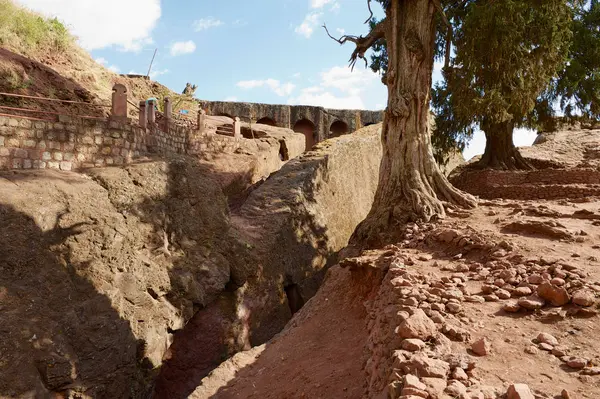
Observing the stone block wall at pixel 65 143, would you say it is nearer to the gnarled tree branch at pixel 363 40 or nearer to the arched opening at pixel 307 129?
the gnarled tree branch at pixel 363 40

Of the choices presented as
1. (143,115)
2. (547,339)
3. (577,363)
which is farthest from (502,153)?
(577,363)

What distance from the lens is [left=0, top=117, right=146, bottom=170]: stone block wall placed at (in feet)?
25.5

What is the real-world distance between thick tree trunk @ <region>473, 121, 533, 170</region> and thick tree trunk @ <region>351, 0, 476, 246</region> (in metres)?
5.36

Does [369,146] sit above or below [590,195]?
above

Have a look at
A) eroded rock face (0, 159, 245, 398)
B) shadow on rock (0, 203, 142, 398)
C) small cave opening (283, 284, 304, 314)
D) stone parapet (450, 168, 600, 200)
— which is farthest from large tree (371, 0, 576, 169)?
shadow on rock (0, 203, 142, 398)

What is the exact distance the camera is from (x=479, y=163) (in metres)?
14.2

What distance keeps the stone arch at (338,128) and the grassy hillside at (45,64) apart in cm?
1601

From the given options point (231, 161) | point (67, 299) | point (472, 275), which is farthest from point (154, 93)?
point (472, 275)

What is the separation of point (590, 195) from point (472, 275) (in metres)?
6.69

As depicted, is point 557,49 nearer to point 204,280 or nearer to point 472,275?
point 472,275

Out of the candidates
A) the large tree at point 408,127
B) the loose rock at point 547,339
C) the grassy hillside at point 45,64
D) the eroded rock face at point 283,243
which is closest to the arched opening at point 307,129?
the grassy hillside at point 45,64

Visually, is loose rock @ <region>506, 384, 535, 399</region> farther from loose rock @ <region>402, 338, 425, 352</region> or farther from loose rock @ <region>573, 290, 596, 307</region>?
loose rock @ <region>573, 290, 596, 307</region>

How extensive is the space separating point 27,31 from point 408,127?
1425cm

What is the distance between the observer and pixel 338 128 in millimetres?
31672
